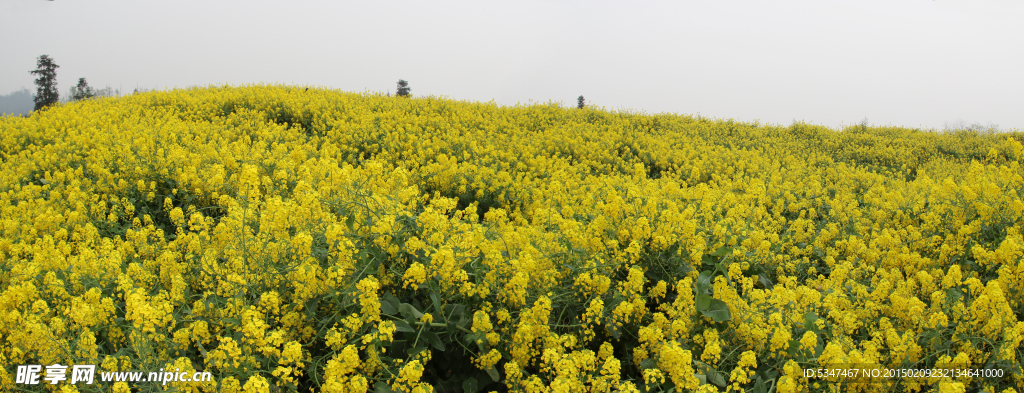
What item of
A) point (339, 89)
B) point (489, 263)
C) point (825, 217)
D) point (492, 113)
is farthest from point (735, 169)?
point (339, 89)

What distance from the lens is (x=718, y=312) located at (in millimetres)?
3180

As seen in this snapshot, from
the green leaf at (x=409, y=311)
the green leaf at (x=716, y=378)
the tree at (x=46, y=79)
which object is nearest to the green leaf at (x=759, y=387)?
the green leaf at (x=716, y=378)

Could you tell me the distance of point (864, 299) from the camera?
399 cm

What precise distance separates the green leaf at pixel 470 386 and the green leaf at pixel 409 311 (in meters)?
0.47

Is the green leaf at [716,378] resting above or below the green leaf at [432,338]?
below

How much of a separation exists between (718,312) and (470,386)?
1605mm

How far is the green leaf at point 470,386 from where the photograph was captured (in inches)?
114

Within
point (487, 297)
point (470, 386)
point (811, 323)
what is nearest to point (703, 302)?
point (811, 323)

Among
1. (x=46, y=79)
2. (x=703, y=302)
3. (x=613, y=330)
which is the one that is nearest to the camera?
(x=613, y=330)

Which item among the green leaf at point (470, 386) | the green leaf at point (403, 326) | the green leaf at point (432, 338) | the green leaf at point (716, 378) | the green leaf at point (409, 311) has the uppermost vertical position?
the green leaf at point (409, 311)

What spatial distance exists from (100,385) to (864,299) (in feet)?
16.8

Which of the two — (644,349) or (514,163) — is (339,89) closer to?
(514,163)

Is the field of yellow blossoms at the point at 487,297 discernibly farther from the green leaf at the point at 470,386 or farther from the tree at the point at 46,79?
the tree at the point at 46,79

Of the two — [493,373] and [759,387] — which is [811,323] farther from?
[493,373]
